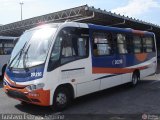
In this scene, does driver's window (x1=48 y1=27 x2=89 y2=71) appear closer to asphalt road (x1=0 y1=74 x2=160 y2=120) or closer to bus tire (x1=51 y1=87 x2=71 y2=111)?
bus tire (x1=51 y1=87 x2=71 y2=111)

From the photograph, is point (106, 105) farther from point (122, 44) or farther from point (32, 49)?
point (122, 44)

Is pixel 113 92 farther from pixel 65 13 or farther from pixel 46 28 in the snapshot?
pixel 65 13

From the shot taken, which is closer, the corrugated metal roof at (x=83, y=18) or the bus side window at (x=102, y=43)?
the bus side window at (x=102, y=43)

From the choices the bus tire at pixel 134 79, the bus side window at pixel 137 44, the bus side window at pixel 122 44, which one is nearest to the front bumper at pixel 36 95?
the bus side window at pixel 122 44

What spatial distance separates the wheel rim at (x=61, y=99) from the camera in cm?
839

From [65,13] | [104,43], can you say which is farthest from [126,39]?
[65,13]

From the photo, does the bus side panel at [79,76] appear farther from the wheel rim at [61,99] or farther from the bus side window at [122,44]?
the bus side window at [122,44]

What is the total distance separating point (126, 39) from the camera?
12852 mm

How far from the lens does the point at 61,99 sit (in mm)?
8484

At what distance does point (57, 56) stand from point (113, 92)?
4.38 meters

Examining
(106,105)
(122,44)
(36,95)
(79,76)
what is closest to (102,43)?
(122,44)

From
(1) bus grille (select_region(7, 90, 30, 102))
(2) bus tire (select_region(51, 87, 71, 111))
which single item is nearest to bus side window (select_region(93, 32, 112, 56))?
(2) bus tire (select_region(51, 87, 71, 111))

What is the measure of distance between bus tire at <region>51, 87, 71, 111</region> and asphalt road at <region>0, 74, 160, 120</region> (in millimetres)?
179

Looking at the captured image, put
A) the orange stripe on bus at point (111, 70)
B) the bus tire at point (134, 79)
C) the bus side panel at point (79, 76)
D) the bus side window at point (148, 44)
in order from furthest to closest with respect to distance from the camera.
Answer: the bus side window at point (148, 44), the bus tire at point (134, 79), the orange stripe on bus at point (111, 70), the bus side panel at point (79, 76)
